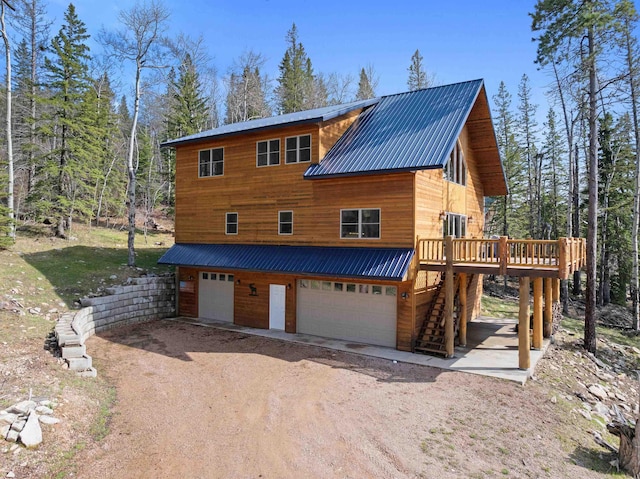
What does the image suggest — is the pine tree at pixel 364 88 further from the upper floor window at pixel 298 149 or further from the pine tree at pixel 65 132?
the upper floor window at pixel 298 149

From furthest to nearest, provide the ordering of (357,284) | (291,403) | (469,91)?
1. (469,91)
2. (357,284)
3. (291,403)

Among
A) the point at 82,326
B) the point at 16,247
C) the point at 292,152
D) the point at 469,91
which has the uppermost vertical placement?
the point at 469,91

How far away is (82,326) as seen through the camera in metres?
12.5

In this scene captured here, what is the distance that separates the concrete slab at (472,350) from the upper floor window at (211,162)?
6628 millimetres

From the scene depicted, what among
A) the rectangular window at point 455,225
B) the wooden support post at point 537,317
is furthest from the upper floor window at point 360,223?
the wooden support post at point 537,317

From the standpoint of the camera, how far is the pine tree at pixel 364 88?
3845 cm

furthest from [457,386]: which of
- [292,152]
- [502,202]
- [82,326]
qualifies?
[502,202]

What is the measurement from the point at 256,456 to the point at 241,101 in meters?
31.5

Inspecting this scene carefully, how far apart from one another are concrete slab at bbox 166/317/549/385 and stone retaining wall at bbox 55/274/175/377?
4.96 ft

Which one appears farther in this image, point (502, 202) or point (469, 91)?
point (502, 202)

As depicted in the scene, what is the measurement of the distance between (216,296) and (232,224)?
334cm

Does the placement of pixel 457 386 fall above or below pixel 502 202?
below

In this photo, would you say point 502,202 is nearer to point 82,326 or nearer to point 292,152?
point 292,152

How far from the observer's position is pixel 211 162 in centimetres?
1752
